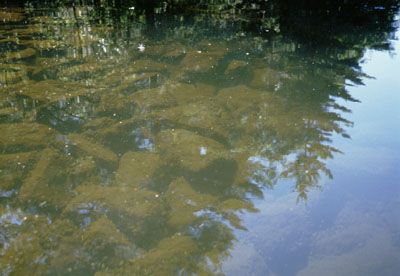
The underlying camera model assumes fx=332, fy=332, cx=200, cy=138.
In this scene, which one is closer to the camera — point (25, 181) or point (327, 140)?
point (25, 181)

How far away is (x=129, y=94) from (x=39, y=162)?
2.03 metres

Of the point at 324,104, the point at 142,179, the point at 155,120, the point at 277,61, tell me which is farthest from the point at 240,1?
the point at 142,179

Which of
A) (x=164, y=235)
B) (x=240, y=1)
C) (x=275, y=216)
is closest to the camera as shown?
(x=164, y=235)

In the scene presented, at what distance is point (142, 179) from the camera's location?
3.72m

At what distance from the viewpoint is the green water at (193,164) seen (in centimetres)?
294

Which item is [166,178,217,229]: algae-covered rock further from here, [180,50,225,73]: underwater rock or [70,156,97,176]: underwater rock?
[180,50,225,73]: underwater rock

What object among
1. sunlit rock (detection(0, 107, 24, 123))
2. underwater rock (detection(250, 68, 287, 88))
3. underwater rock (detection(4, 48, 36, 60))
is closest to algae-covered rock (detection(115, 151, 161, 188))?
sunlit rock (detection(0, 107, 24, 123))

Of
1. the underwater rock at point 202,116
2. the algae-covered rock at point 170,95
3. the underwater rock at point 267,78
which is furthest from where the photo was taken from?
the underwater rock at point 267,78

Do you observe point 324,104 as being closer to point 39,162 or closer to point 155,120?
point 155,120

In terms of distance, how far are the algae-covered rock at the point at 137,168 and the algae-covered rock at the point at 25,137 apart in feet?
3.66

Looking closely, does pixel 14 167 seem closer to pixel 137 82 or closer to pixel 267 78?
pixel 137 82

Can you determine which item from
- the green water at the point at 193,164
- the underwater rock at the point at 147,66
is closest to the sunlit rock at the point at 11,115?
the green water at the point at 193,164

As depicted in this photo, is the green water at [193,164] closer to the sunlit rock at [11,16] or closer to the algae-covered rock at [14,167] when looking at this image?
the algae-covered rock at [14,167]

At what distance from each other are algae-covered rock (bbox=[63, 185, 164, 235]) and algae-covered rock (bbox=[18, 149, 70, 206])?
19cm
